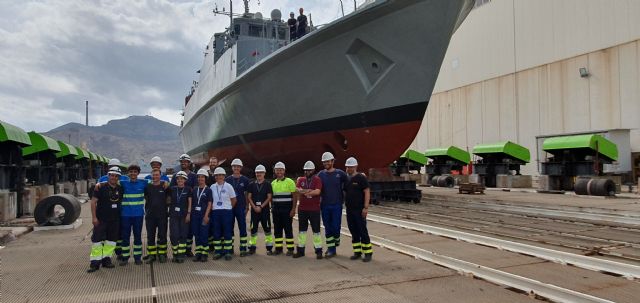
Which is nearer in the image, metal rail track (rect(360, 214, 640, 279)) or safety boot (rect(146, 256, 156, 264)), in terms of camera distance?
metal rail track (rect(360, 214, 640, 279))

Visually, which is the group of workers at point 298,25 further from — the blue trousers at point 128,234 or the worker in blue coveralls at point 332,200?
the blue trousers at point 128,234

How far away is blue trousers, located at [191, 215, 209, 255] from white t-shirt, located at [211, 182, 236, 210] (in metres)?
0.23

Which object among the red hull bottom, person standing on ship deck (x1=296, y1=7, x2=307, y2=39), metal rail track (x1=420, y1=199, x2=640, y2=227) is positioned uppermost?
person standing on ship deck (x1=296, y1=7, x2=307, y2=39)

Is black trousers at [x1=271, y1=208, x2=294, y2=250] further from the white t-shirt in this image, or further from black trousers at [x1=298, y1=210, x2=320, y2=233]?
the white t-shirt

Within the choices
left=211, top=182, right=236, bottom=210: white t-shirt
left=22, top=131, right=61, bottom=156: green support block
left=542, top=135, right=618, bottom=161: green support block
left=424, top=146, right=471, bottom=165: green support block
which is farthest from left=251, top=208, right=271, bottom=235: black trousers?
left=424, top=146, right=471, bottom=165: green support block

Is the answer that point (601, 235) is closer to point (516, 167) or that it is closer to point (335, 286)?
point (335, 286)

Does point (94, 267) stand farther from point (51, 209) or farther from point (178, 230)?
point (51, 209)

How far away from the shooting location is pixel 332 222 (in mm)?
4945

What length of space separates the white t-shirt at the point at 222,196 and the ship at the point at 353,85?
4.84 metres

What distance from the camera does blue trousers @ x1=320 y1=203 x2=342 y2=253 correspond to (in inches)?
191

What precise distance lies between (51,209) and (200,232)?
13.4 feet

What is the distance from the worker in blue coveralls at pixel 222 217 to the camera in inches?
192

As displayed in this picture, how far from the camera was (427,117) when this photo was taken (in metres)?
26.3

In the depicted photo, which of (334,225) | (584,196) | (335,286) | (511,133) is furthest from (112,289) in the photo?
(511,133)
